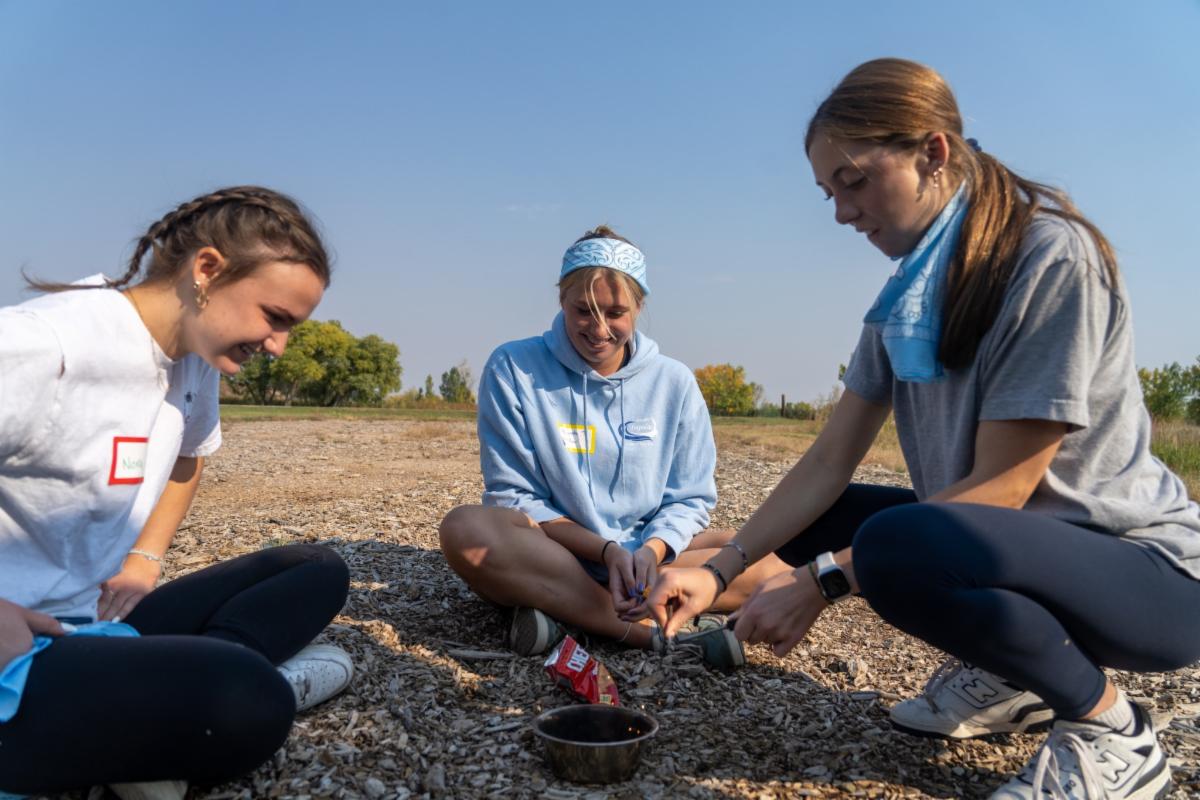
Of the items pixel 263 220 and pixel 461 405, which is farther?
pixel 461 405

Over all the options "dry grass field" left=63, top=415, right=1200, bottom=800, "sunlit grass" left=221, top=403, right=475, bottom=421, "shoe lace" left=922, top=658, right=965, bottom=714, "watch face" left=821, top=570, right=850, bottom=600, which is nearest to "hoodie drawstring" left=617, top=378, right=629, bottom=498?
"dry grass field" left=63, top=415, right=1200, bottom=800

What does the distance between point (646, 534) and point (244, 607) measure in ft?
4.68

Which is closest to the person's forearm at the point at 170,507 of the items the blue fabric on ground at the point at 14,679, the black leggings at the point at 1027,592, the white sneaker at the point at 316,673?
the white sneaker at the point at 316,673

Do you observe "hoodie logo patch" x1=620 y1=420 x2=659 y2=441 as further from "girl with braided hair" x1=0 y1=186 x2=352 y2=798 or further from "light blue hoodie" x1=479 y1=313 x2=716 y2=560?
"girl with braided hair" x1=0 y1=186 x2=352 y2=798

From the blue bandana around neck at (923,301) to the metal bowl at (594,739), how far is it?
1.09 m

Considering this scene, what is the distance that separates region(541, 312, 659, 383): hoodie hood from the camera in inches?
141

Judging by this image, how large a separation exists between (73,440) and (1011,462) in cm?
213

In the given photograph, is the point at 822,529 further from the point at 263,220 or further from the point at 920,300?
the point at 263,220

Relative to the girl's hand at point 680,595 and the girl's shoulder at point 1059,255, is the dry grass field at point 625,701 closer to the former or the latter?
the girl's hand at point 680,595

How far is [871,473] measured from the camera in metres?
9.45

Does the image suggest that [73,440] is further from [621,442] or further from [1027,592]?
[1027,592]

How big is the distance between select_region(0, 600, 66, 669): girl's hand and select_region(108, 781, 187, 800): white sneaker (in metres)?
0.37

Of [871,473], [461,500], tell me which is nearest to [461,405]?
[871,473]

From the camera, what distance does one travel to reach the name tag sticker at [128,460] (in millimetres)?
2254
